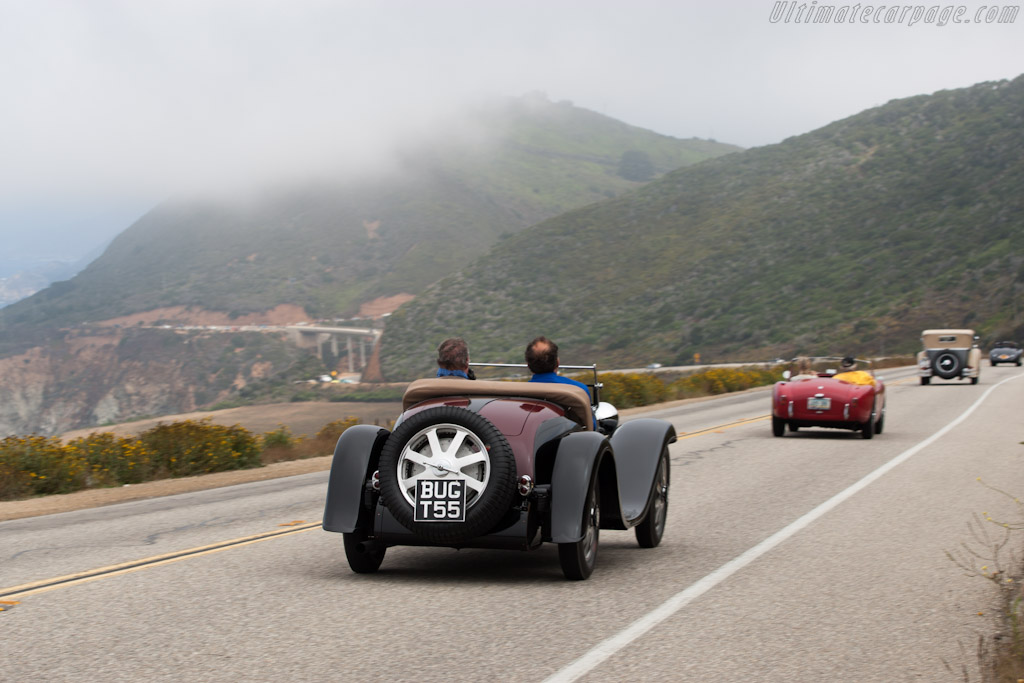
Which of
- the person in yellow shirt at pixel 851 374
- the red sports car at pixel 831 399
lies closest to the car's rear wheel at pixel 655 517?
the red sports car at pixel 831 399

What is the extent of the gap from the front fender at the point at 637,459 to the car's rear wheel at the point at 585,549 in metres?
0.51

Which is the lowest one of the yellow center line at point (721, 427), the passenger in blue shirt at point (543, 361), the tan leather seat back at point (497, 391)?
the yellow center line at point (721, 427)

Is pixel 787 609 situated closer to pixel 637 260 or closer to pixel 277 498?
pixel 277 498

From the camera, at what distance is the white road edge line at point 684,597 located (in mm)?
4707

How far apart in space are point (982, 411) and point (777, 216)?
73121 millimetres

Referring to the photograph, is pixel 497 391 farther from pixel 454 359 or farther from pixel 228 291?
pixel 228 291

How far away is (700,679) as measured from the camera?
4555 millimetres

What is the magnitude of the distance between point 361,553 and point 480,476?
1128mm

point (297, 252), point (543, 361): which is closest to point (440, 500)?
point (543, 361)

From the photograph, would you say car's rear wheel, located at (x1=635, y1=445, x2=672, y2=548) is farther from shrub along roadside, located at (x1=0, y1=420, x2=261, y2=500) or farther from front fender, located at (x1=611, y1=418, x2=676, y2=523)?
shrub along roadside, located at (x1=0, y1=420, x2=261, y2=500)

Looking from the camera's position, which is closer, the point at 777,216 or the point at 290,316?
the point at 777,216

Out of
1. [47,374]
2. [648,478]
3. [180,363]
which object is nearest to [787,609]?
[648,478]

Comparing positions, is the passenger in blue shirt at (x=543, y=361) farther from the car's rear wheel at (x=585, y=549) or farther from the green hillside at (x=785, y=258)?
the green hillside at (x=785, y=258)

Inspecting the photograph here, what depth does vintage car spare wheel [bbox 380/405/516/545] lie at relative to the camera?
20.0 ft
